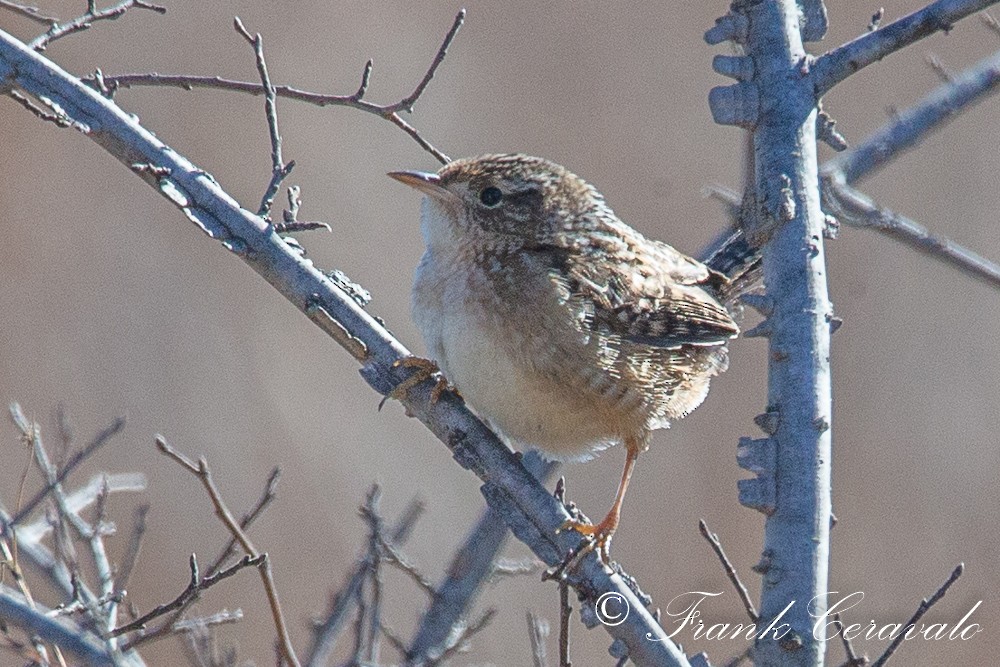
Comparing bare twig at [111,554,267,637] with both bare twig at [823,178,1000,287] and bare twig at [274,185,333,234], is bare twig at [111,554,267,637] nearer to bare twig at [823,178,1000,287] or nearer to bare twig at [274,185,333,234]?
bare twig at [274,185,333,234]

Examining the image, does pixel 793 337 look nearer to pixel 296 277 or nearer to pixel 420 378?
pixel 420 378

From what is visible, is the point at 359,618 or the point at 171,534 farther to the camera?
the point at 171,534

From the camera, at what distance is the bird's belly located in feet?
11.5

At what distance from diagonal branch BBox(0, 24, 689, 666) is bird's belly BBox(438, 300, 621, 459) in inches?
4.8

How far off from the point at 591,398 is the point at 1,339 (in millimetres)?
4666

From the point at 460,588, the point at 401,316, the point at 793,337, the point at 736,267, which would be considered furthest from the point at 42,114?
the point at 401,316

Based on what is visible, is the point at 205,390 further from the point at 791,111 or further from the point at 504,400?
the point at 791,111

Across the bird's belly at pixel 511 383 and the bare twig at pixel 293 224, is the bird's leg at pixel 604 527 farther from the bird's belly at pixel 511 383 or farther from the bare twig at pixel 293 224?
the bare twig at pixel 293 224

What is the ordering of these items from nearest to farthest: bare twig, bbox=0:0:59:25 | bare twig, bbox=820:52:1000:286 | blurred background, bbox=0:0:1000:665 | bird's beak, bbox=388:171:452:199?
bare twig, bbox=0:0:59:25
bird's beak, bbox=388:171:452:199
bare twig, bbox=820:52:1000:286
blurred background, bbox=0:0:1000:665

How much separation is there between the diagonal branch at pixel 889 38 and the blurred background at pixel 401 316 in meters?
4.11

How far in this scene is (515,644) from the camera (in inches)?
274

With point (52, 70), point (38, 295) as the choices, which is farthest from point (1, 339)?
point (52, 70)

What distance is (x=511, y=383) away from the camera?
3.48 metres
